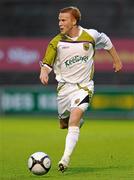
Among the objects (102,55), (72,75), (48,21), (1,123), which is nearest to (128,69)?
(102,55)

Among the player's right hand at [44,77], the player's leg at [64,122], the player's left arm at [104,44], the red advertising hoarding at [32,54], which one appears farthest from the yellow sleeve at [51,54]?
the red advertising hoarding at [32,54]

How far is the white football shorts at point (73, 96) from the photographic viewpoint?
1058 cm

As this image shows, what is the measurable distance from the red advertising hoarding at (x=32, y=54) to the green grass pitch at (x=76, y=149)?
1.93 m

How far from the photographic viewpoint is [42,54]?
2498cm

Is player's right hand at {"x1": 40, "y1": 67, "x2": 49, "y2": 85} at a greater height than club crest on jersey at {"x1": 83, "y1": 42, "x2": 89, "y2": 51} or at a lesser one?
lesser

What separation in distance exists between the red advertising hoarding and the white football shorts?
14.2 m

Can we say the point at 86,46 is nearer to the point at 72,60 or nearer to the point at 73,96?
the point at 72,60

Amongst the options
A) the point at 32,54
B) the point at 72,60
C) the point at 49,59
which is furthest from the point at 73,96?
the point at 32,54

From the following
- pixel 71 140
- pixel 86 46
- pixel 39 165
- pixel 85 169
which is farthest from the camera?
pixel 86 46

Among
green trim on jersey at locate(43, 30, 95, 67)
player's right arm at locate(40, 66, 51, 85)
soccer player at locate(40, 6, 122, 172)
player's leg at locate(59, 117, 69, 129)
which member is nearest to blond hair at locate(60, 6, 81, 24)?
soccer player at locate(40, 6, 122, 172)

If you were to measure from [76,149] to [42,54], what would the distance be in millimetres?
10666

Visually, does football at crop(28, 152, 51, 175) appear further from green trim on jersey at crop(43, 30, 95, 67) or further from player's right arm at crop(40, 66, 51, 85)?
green trim on jersey at crop(43, 30, 95, 67)

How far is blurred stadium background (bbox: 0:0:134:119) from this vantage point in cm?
2383

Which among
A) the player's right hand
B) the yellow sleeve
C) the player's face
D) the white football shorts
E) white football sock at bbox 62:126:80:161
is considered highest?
the player's face
